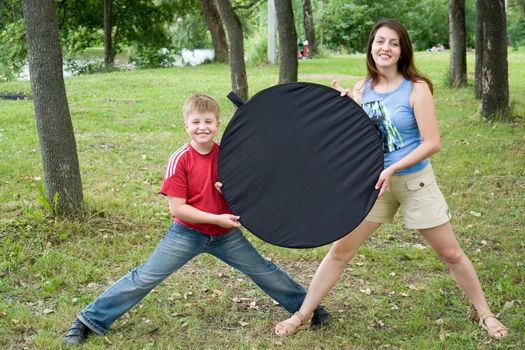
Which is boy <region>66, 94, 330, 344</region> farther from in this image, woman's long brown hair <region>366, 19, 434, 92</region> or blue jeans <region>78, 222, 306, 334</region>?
woman's long brown hair <region>366, 19, 434, 92</region>

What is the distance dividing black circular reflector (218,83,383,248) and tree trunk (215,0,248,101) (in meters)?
7.96

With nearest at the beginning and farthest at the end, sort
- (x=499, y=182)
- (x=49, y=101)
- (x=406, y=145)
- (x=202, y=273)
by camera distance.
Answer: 1. (x=406, y=145)
2. (x=202, y=273)
3. (x=49, y=101)
4. (x=499, y=182)

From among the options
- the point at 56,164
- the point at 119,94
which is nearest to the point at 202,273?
the point at 56,164

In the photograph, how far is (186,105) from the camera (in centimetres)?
376

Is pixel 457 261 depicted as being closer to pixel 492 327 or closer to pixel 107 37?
pixel 492 327

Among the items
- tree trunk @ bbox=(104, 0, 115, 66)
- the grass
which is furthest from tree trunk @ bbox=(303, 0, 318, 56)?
the grass

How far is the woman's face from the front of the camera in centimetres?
371

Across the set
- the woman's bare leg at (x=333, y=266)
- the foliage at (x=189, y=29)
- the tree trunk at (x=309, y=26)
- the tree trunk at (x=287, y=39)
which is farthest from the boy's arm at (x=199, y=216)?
the foliage at (x=189, y=29)

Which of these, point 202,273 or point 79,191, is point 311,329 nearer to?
point 202,273

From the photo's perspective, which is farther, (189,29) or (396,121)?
(189,29)

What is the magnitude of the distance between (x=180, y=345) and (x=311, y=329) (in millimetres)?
775

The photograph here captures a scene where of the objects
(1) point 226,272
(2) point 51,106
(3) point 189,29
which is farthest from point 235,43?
(3) point 189,29

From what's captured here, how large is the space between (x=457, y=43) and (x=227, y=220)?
12562mm

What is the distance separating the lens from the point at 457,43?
594 inches
